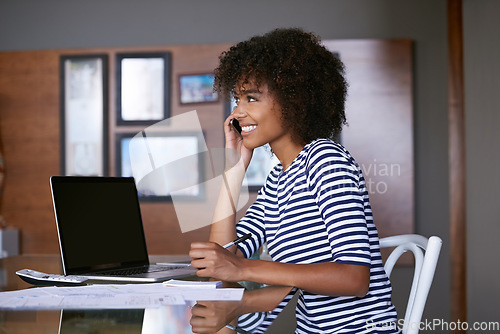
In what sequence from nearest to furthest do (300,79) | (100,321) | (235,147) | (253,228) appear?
(100,321) → (300,79) → (253,228) → (235,147)

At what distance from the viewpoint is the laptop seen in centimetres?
149

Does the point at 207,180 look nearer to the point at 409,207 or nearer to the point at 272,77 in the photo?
the point at 409,207

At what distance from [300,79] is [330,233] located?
0.45 m

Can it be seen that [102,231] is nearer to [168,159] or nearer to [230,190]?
[230,190]

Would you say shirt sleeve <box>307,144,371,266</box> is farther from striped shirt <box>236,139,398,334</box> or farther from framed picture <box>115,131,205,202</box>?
framed picture <box>115,131,205,202</box>

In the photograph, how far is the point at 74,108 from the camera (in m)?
3.77

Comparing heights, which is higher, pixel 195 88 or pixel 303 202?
pixel 195 88

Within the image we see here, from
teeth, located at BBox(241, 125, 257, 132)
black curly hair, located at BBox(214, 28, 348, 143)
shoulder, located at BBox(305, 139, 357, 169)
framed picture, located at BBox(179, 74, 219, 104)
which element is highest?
framed picture, located at BBox(179, 74, 219, 104)

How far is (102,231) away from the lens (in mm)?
1646

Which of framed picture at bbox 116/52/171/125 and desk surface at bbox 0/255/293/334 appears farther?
framed picture at bbox 116/52/171/125

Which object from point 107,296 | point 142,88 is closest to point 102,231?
point 107,296

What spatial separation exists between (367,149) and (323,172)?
→ 2.44 meters

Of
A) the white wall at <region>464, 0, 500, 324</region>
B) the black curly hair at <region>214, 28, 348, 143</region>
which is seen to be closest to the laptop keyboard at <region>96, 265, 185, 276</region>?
the black curly hair at <region>214, 28, 348, 143</region>

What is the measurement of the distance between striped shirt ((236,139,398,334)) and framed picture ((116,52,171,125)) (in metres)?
2.43
